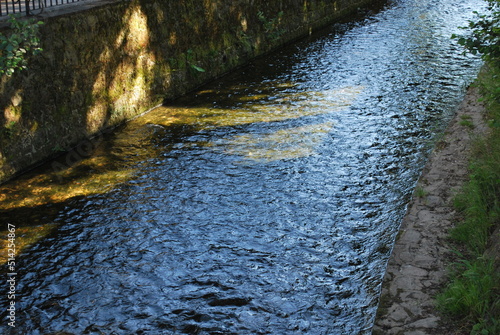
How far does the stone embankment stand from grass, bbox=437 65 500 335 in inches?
5.6

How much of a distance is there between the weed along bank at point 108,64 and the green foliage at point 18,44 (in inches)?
6.7

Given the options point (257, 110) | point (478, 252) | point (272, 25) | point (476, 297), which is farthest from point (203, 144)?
point (272, 25)

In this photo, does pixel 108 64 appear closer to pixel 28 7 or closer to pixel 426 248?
pixel 28 7

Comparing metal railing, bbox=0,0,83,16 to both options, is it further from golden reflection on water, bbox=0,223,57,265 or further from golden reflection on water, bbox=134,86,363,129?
golden reflection on water, bbox=0,223,57,265

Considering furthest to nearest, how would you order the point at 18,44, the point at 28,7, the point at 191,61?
the point at 191,61
the point at 28,7
the point at 18,44

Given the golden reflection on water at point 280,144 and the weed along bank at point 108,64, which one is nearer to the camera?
the weed along bank at point 108,64

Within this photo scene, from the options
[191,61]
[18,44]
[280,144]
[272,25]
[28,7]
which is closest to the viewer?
[18,44]

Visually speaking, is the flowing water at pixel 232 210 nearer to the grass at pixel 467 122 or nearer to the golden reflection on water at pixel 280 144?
the golden reflection on water at pixel 280 144

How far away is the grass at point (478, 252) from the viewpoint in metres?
4.42

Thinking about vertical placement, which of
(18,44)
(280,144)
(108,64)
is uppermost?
(18,44)

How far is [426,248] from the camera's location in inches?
221

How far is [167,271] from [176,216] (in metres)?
→ 1.11

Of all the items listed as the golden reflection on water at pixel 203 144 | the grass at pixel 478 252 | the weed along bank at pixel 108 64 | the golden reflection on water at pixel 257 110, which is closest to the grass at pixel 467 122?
the grass at pixel 478 252

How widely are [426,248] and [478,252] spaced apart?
53 cm
